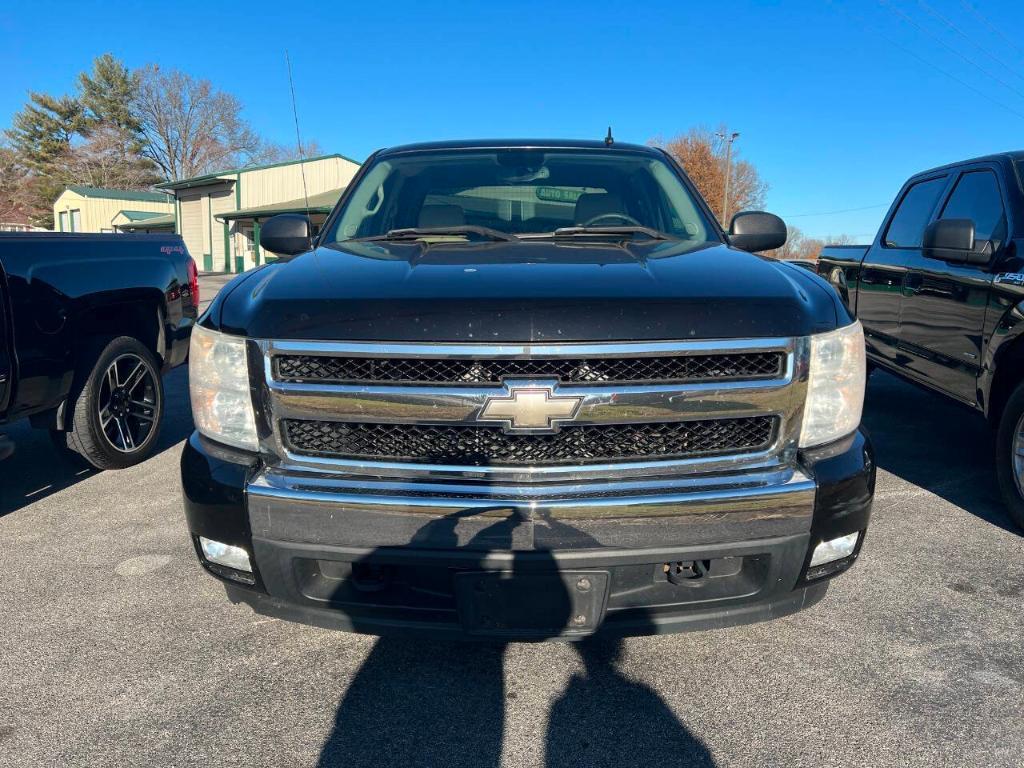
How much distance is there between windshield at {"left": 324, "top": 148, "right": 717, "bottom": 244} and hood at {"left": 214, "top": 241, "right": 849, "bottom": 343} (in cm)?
93

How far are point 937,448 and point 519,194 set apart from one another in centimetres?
359

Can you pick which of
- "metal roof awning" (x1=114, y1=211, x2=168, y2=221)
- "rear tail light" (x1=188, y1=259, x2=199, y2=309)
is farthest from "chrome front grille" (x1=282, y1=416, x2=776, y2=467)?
"metal roof awning" (x1=114, y1=211, x2=168, y2=221)

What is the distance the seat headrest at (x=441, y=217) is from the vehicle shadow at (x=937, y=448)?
3.07 metres

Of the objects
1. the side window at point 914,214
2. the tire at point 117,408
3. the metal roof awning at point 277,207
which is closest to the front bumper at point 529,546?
the tire at point 117,408

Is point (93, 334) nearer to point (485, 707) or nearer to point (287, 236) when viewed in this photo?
point (287, 236)

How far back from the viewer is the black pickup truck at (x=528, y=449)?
1.92 meters

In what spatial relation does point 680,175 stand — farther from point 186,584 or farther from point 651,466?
point 186,584

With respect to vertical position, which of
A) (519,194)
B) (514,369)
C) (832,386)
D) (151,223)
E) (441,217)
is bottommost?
(832,386)

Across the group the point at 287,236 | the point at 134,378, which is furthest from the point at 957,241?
the point at 134,378

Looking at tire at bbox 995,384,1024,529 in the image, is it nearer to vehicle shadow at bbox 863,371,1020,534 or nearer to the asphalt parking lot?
vehicle shadow at bbox 863,371,1020,534

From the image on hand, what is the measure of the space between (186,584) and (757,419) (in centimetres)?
239

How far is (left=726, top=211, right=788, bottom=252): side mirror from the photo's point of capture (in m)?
3.24

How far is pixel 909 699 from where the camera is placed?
2273mm

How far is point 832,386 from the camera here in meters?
2.10
